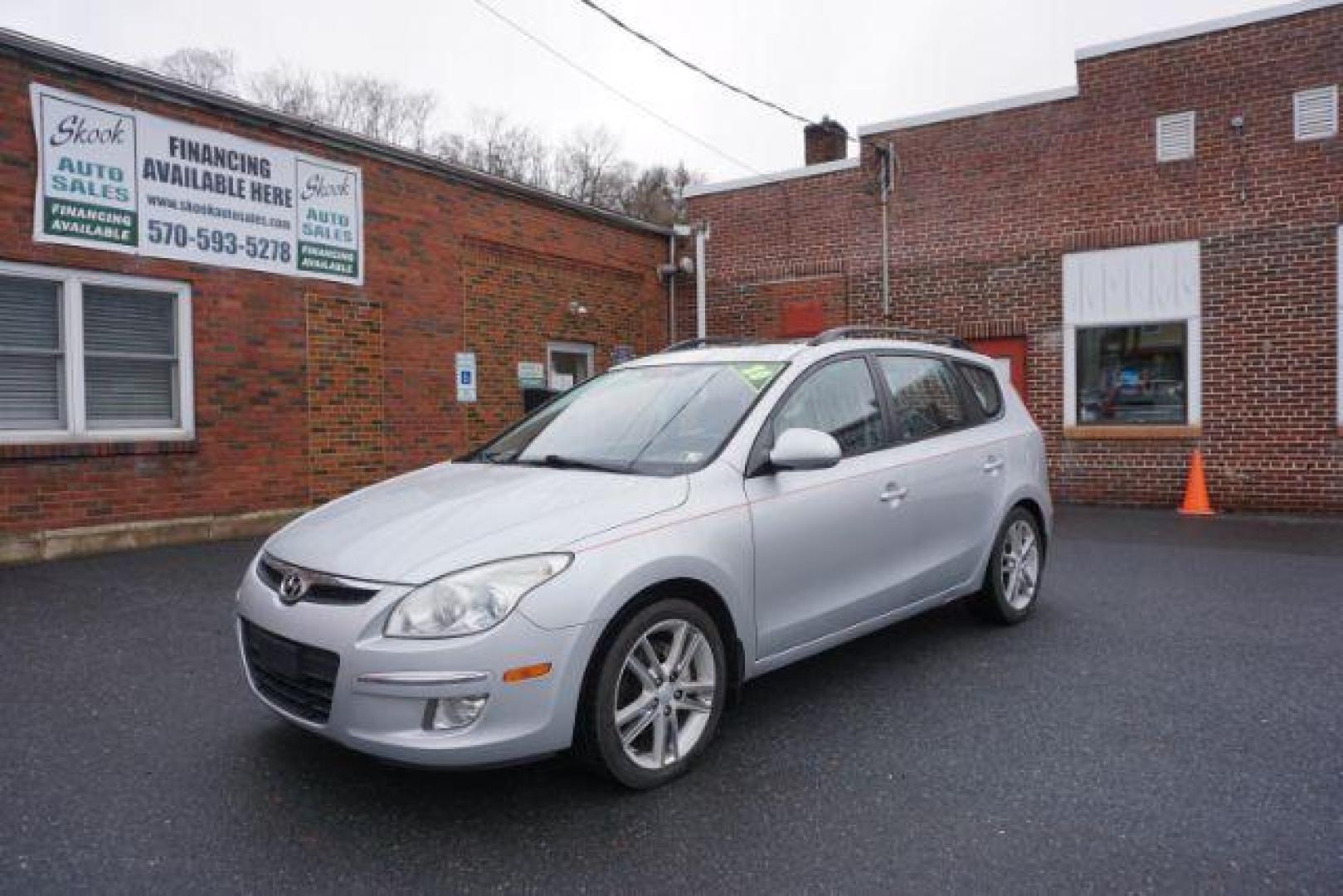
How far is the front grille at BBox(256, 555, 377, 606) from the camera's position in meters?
2.80

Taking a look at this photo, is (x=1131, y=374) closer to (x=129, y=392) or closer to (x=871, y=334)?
(x=871, y=334)

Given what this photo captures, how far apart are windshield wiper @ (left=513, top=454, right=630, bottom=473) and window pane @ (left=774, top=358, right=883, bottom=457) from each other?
695mm

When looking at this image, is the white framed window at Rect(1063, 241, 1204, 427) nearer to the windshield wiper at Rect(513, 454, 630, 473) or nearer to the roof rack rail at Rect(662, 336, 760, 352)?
the roof rack rail at Rect(662, 336, 760, 352)

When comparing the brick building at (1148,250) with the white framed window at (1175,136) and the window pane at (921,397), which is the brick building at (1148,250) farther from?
the window pane at (921,397)

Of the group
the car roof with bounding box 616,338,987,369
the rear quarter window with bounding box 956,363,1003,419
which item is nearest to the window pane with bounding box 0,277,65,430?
the car roof with bounding box 616,338,987,369

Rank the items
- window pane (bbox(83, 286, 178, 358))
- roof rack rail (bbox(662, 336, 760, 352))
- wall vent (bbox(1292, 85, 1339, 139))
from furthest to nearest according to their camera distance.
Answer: wall vent (bbox(1292, 85, 1339, 139)), window pane (bbox(83, 286, 178, 358)), roof rack rail (bbox(662, 336, 760, 352))

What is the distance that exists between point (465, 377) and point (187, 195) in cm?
354

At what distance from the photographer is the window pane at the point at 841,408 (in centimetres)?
389

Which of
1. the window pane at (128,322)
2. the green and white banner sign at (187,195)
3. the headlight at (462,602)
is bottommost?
the headlight at (462,602)

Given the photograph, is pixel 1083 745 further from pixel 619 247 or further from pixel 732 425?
pixel 619 247

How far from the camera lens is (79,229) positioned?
294 inches

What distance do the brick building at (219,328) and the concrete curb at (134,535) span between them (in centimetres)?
2

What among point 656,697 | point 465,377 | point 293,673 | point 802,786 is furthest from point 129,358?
point 802,786

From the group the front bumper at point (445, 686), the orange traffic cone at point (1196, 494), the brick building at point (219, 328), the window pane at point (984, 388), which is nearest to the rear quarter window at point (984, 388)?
the window pane at point (984, 388)
